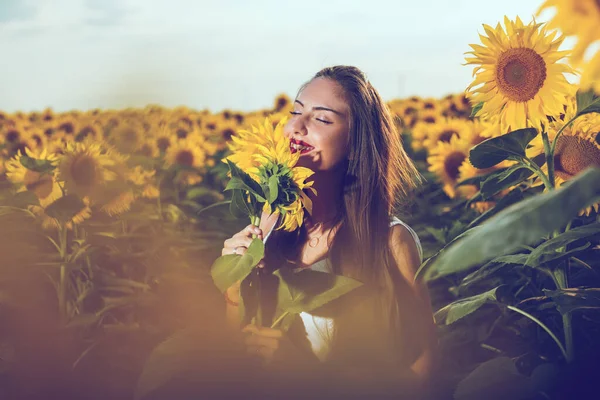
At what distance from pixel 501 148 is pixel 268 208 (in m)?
0.58

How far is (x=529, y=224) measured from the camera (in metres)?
0.68

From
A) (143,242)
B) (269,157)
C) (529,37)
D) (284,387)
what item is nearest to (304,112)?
(269,157)

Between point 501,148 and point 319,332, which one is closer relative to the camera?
point 501,148

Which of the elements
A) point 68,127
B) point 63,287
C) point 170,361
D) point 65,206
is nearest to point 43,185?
point 65,206

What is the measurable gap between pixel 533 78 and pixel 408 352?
81 centimetres

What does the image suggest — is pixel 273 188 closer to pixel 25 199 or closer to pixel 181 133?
pixel 25 199

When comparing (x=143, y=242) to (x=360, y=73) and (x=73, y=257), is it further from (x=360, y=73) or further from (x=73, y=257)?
(x=360, y=73)

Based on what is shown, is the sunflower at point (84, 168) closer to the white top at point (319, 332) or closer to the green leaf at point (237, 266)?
the white top at point (319, 332)

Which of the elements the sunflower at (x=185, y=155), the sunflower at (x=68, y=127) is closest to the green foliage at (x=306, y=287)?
the sunflower at (x=185, y=155)

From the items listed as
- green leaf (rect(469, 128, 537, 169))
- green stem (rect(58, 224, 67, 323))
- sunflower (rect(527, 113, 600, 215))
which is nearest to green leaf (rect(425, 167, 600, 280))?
green leaf (rect(469, 128, 537, 169))

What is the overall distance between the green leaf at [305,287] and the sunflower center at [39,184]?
5.40 ft

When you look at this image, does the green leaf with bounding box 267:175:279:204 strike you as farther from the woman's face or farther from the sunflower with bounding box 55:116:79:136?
the sunflower with bounding box 55:116:79:136

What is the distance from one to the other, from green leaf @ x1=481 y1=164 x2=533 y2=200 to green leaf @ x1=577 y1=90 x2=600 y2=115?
200 millimetres

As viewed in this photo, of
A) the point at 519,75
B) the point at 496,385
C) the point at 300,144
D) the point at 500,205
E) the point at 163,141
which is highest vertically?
the point at 519,75
